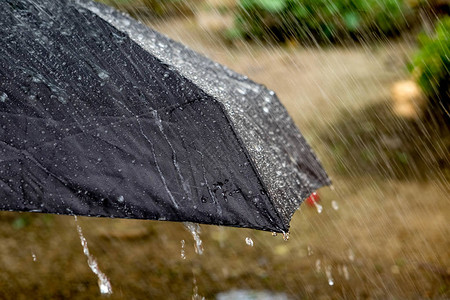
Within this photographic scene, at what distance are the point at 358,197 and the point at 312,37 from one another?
339 cm

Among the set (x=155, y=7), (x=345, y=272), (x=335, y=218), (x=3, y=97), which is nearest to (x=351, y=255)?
(x=345, y=272)

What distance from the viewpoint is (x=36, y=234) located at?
3.82 m

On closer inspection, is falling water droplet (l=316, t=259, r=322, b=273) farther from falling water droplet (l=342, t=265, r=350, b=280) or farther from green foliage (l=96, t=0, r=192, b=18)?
green foliage (l=96, t=0, r=192, b=18)

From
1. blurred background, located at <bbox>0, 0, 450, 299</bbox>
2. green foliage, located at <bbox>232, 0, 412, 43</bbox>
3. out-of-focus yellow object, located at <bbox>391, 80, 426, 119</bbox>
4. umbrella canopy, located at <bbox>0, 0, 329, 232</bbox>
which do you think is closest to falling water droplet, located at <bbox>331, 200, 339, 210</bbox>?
blurred background, located at <bbox>0, 0, 450, 299</bbox>

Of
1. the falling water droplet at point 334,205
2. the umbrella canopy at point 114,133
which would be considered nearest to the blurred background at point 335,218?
the falling water droplet at point 334,205

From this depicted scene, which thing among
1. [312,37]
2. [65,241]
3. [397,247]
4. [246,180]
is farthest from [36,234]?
[312,37]

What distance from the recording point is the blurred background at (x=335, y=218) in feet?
11.5

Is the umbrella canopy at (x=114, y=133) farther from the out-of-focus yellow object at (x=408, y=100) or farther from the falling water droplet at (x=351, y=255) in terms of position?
the out-of-focus yellow object at (x=408, y=100)

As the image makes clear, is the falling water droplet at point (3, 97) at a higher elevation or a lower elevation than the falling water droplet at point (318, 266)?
higher

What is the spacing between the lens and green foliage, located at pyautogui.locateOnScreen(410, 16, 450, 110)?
4559mm

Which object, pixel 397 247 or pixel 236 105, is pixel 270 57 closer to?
pixel 397 247

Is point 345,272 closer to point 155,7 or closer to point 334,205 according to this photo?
point 334,205

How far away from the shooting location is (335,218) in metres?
4.22

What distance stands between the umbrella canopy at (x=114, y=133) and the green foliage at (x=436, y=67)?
3136mm
